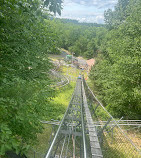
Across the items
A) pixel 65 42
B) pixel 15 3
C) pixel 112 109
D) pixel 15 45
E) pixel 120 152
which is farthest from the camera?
pixel 65 42

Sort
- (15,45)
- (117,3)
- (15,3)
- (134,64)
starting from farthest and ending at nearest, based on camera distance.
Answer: (117,3)
(134,64)
(15,45)
(15,3)

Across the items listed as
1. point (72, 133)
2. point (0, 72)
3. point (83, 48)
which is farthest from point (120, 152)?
point (83, 48)

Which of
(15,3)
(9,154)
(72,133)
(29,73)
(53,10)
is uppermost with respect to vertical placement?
(53,10)

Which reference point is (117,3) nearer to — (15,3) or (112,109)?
(112,109)

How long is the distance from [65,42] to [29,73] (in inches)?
2932

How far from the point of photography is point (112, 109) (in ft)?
40.9

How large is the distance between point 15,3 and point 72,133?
298 cm

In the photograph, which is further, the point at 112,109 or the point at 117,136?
the point at 112,109

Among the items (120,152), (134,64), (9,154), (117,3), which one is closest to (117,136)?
(120,152)

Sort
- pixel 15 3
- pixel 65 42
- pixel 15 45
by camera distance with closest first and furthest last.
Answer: pixel 15 3 → pixel 15 45 → pixel 65 42

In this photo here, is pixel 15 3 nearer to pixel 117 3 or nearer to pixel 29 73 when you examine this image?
pixel 29 73

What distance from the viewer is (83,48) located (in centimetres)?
6819

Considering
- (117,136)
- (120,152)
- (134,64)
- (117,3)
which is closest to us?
(120,152)

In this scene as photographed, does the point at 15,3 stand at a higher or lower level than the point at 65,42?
lower
